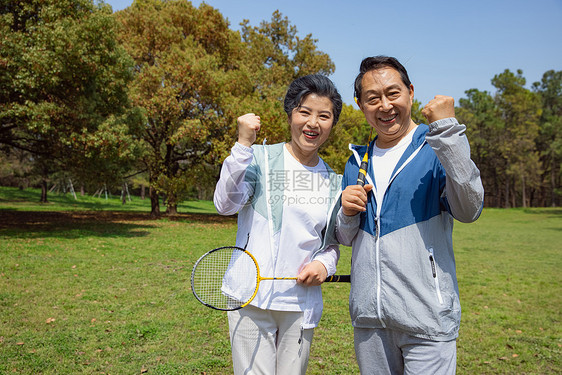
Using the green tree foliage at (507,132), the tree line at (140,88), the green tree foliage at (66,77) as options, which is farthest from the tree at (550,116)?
the green tree foliage at (66,77)

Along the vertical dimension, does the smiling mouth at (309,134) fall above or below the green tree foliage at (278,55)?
below

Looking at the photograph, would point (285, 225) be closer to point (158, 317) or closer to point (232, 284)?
point (232, 284)

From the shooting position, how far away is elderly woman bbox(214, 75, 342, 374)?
2312 millimetres

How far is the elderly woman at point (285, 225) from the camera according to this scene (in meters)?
2.31

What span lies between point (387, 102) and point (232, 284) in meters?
1.44

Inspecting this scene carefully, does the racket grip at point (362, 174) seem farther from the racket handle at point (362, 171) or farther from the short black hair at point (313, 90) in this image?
the short black hair at point (313, 90)

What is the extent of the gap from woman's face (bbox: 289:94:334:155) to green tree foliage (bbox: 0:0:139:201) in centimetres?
1282

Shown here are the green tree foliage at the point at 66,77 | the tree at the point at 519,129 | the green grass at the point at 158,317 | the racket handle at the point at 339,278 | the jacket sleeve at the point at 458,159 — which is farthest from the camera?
the tree at the point at 519,129

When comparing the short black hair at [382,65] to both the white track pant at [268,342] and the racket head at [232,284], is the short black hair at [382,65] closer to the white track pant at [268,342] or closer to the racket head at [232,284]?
the racket head at [232,284]

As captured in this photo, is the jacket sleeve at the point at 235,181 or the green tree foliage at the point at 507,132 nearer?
the jacket sleeve at the point at 235,181

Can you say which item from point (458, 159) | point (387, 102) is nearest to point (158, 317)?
point (387, 102)

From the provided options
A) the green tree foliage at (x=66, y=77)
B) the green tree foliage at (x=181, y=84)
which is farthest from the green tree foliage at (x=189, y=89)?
the green tree foliage at (x=66, y=77)

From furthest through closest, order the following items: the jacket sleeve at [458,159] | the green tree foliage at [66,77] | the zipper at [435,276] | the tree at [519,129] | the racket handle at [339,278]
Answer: the tree at [519,129]
the green tree foliage at [66,77]
the racket handle at [339,278]
the zipper at [435,276]
the jacket sleeve at [458,159]

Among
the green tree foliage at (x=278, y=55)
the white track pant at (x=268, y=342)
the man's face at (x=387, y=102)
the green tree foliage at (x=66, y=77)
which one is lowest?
the white track pant at (x=268, y=342)
